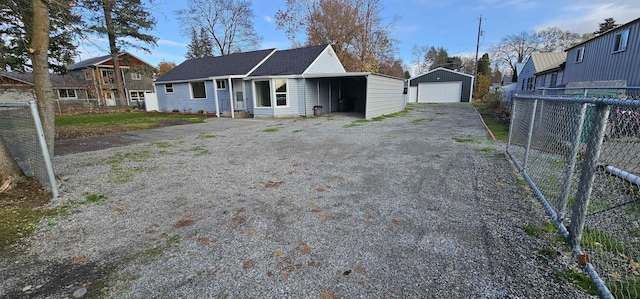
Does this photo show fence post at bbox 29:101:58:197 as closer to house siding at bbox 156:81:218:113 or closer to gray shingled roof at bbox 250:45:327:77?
gray shingled roof at bbox 250:45:327:77

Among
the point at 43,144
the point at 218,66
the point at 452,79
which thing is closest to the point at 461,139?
the point at 43,144

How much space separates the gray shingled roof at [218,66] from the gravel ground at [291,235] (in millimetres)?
13089

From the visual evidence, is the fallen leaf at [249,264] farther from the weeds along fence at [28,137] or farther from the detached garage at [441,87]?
the detached garage at [441,87]

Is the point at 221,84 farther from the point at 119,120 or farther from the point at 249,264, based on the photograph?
the point at 249,264

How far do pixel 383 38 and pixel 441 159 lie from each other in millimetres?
26577

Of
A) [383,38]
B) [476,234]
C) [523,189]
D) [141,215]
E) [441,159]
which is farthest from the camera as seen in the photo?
[383,38]

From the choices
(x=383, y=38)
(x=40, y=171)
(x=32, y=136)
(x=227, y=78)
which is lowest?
(x=40, y=171)

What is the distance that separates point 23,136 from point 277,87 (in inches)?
443

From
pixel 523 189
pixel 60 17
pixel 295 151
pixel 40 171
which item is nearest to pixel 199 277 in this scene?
pixel 40 171

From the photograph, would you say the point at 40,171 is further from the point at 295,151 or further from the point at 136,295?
the point at 295,151

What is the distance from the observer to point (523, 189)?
3938mm

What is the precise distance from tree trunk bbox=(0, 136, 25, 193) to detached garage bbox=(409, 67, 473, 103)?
1278 inches

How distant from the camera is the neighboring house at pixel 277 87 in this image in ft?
49.2

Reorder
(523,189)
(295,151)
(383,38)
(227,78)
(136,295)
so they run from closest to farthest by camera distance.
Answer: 1. (136,295)
2. (523,189)
3. (295,151)
4. (227,78)
5. (383,38)
